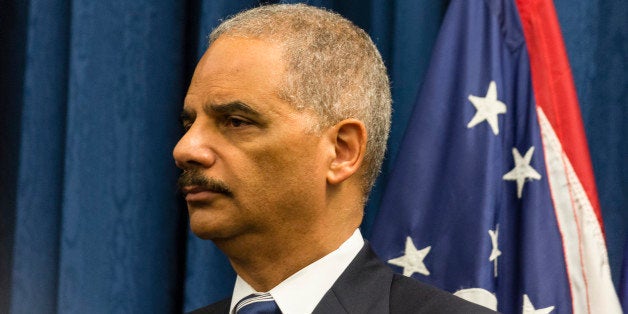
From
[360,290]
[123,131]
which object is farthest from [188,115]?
[123,131]

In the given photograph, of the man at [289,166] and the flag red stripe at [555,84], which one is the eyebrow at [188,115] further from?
the flag red stripe at [555,84]

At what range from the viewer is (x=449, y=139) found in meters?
1.96

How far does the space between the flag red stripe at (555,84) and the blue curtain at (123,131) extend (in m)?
0.23

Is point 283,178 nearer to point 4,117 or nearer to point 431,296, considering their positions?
point 431,296

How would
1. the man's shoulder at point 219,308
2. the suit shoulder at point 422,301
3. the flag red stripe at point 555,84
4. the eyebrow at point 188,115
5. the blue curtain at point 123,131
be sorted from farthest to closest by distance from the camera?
the blue curtain at point 123,131 → the flag red stripe at point 555,84 → the man's shoulder at point 219,308 → the eyebrow at point 188,115 → the suit shoulder at point 422,301

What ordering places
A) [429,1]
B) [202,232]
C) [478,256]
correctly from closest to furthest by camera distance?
1. [202,232]
2. [478,256]
3. [429,1]

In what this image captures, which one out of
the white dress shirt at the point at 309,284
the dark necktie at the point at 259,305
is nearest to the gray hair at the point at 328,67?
the white dress shirt at the point at 309,284

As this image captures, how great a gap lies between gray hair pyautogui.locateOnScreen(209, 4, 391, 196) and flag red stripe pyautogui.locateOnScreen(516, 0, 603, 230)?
1.46 feet

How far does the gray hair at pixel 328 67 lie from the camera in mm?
1556

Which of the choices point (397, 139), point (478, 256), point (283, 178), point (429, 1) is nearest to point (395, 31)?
point (429, 1)

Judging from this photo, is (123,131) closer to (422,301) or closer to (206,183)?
(206,183)

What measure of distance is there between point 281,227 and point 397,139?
0.85 metres

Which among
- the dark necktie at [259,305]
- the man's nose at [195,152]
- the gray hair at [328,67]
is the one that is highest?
the gray hair at [328,67]

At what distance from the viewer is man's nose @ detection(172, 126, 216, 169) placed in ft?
4.93
